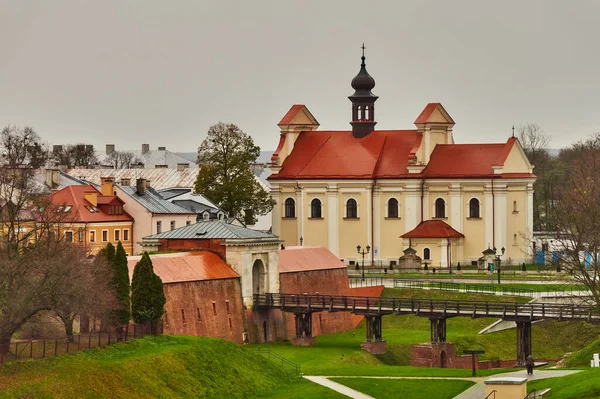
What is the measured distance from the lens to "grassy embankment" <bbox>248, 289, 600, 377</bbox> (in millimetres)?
73562

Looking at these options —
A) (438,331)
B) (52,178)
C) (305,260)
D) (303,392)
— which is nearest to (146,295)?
(303,392)

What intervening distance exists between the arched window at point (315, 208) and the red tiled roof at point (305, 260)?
1960 centimetres

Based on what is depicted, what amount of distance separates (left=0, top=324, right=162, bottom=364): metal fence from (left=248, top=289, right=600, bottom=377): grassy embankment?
956 centimetres

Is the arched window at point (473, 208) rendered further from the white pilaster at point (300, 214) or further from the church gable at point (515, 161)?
the white pilaster at point (300, 214)

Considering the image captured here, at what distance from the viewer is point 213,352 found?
66938 mm

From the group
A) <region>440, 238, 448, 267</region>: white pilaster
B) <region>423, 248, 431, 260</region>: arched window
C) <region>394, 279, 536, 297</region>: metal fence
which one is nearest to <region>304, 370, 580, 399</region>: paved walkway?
<region>394, 279, 536, 297</region>: metal fence

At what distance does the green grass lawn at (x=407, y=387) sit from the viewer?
63469 mm

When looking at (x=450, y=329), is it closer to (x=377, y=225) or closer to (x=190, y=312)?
(x=190, y=312)

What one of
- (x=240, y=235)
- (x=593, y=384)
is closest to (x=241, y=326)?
(x=240, y=235)

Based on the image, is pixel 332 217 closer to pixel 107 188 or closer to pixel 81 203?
pixel 107 188

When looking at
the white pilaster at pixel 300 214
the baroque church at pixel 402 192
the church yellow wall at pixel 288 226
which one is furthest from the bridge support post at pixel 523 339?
the white pilaster at pixel 300 214

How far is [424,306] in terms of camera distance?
82.3 metres

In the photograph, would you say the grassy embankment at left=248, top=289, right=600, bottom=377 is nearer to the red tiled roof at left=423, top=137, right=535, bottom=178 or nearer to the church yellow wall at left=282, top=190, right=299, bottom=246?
the red tiled roof at left=423, top=137, right=535, bottom=178

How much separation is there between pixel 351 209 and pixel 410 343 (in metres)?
33.1
